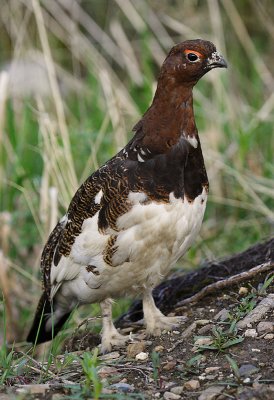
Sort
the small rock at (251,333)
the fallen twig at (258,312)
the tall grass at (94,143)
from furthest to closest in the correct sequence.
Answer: the tall grass at (94,143)
the fallen twig at (258,312)
the small rock at (251,333)

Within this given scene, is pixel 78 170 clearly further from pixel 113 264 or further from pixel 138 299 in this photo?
pixel 113 264

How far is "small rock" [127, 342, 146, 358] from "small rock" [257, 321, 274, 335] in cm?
54

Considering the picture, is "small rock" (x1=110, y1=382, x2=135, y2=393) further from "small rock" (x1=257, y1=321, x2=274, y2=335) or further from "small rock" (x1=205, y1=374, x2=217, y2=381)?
"small rock" (x1=257, y1=321, x2=274, y2=335)

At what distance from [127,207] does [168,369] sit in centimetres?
77

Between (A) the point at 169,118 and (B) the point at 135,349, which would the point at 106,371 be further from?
(A) the point at 169,118

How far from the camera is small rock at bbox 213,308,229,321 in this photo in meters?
3.59

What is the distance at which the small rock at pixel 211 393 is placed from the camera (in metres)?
2.85

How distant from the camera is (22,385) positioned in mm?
3043

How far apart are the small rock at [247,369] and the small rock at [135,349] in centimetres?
64

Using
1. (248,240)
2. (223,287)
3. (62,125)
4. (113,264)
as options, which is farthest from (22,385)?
(248,240)

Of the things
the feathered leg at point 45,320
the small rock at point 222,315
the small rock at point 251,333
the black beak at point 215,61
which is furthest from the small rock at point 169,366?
the black beak at point 215,61

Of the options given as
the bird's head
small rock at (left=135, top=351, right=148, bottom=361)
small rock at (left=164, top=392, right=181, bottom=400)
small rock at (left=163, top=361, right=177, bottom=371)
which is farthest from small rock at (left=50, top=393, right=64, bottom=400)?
the bird's head

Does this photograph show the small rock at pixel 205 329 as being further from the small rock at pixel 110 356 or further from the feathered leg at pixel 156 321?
the small rock at pixel 110 356

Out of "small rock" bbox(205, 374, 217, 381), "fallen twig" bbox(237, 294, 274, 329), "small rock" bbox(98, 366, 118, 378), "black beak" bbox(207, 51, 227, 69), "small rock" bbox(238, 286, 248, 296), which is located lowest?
"small rock" bbox(205, 374, 217, 381)
